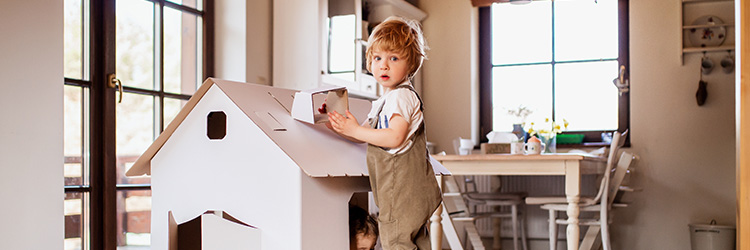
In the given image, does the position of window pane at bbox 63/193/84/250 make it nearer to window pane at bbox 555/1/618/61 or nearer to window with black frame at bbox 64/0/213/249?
window with black frame at bbox 64/0/213/249

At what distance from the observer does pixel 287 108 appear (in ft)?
5.75

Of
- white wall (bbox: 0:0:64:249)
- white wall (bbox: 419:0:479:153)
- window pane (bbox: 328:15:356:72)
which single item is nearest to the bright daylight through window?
white wall (bbox: 419:0:479:153)

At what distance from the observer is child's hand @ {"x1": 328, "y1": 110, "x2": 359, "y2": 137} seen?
1.66m

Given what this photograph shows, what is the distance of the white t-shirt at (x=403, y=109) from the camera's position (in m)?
1.68

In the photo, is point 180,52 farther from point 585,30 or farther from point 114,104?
point 585,30

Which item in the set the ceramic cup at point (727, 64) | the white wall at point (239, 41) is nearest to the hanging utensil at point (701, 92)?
the ceramic cup at point (727, 64)

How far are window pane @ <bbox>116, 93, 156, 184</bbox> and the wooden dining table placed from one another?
1420mm

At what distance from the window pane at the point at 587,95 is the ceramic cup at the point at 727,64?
0.74 metres

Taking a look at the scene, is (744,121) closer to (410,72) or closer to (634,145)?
(634,145)

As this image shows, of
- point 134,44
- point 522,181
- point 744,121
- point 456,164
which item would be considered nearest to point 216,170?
point 134,44

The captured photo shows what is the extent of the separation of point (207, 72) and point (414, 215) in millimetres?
2314

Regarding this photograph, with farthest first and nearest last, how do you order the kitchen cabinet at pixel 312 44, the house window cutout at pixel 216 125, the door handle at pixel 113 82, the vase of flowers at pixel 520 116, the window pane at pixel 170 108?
1. the vase of flowers at pixel 520 116
2. the kitchen cabinet at pixel 312 44
3. the window pane at pixel 170 108
4. the door handle at pixel 113 82
5. the house window cutout at pixel 216 125

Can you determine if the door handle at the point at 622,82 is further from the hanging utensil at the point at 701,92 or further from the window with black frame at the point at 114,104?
the window with black frame at the point at 114,104

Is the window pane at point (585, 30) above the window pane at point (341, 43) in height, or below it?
above
